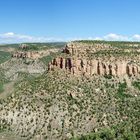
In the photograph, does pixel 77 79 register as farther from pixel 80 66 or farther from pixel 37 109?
pixel 37 109

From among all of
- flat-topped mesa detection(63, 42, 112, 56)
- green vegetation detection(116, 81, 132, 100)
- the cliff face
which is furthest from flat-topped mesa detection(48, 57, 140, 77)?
flat-topped mesa detection(63, 42, 112, 56)

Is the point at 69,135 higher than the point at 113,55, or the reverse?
the point at 113,55

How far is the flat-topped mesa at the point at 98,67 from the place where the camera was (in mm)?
159875

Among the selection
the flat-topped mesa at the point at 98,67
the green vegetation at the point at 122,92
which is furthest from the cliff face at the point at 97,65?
the green vegetation at the point at 122,92

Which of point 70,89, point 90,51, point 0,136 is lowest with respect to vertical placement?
point 0,136

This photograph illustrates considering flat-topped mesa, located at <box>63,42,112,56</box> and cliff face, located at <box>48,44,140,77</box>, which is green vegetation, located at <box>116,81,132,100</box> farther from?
flat-topped mesa, located at <box>63,42,112,56</box>

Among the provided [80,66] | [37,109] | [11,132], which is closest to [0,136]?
[11,132]

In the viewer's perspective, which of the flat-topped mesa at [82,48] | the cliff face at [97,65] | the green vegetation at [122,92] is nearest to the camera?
the green vegetation at [122,92]

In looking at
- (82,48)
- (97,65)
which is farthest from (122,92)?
(82,48)

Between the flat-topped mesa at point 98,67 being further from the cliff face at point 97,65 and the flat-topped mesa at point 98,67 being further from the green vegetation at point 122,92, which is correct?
the green vegetation at point 122,92

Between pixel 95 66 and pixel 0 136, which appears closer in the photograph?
pixel 0 136

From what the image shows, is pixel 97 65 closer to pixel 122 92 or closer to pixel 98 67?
pixel 98 67

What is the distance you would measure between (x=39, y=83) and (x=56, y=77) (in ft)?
20.4

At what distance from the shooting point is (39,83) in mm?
156750
